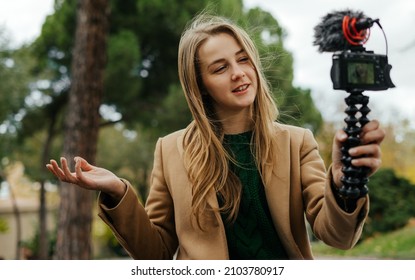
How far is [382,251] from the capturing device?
1209 centimetres

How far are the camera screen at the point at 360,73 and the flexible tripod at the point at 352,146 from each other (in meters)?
0.03

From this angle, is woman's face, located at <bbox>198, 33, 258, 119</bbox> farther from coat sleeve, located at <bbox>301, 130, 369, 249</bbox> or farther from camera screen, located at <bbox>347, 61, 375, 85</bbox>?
camera screen, located at <bbox>347, 61, 375, 85</bbox>

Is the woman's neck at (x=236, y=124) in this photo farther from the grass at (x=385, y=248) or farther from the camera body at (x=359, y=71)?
the grass at (x=385, y=248)

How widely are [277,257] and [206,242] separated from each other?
0.24 m

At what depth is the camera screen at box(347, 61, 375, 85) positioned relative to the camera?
157cm

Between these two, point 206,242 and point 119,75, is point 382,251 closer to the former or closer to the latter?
→ point 119,75

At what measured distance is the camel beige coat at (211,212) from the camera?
198cm

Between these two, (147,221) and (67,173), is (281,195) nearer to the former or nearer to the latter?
(147,221)

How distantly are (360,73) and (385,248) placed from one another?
11.3 meters

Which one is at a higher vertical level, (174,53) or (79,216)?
(174,53)

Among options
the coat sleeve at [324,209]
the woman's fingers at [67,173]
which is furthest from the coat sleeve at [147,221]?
the coat sleeve at [324,209]

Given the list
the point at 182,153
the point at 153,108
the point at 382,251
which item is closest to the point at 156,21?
the point at 153,108

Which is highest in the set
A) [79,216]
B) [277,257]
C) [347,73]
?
[347,73]

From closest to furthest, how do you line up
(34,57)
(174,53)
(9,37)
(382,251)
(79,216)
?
(79,216) → (382,251) → (174,53) → (9,37) → (34,57)
